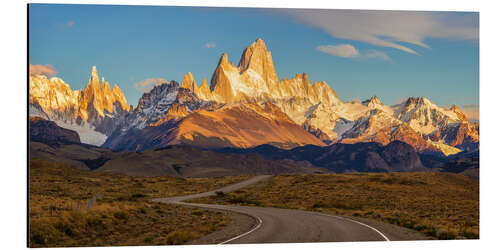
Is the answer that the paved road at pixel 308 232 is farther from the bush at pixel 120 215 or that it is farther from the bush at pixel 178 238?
the bush at pixel 120 215

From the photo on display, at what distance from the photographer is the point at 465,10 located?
44031 mm

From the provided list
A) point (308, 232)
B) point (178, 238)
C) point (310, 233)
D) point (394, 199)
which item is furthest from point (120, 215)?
point (394, 199)

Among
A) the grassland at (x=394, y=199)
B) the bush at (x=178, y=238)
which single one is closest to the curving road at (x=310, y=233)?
the bush at (x=178, y=238)

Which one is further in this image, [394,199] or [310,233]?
[394,199]

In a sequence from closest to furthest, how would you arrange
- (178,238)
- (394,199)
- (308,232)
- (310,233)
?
(178,238) → (310,233) → (308,232) → (394,199)

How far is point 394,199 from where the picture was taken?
270 ft

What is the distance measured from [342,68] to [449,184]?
5208 centimetres

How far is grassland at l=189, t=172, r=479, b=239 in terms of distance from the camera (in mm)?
41906

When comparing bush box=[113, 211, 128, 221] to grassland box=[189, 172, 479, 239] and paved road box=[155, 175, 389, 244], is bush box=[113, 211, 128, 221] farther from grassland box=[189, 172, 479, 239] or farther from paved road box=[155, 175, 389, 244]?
grassland box=[189, 172, 479, 239]

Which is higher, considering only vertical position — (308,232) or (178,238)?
(178,238)

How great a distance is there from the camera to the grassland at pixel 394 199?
4191 cm

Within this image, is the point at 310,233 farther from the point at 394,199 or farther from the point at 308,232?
the point at 394,199

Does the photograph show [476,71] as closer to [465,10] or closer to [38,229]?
[465,10]

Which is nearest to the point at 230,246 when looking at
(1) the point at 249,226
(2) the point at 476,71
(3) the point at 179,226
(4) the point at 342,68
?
(1) the point at 249,226
